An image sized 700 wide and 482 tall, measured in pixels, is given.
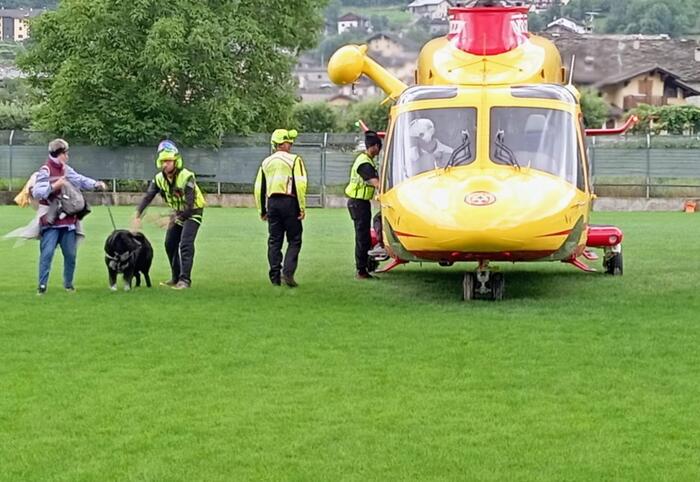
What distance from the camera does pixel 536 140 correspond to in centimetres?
1370

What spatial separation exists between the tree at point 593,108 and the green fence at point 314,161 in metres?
14.8

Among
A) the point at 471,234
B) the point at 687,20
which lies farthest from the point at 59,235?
the point at 687,20

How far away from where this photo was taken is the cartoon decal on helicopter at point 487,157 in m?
12.5

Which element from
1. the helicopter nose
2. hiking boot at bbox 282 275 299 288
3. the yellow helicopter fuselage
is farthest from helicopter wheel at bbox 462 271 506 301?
hiking boot at bbox 282 275 299 288

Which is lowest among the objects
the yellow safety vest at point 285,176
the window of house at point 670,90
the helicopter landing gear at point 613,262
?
the helicopter landing gear at point 613,262

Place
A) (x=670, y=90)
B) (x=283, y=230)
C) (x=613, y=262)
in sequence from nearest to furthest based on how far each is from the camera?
(x=283, y=230) < (x=613, y=262) < (x=670, y=90)

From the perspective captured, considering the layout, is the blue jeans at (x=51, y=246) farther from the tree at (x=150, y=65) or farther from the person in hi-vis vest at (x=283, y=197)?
the tree at (x=150, y=65)

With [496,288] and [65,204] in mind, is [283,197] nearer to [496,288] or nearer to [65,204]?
[65,204]

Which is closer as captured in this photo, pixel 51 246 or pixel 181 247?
pixel 51 246

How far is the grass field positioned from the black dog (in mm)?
298

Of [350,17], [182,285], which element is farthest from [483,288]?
[350,17]

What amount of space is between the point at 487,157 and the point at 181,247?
3.69 meters

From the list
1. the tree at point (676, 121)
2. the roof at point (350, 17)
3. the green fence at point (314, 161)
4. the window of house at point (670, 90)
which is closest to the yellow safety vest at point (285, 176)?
the roof at point (350, 17)

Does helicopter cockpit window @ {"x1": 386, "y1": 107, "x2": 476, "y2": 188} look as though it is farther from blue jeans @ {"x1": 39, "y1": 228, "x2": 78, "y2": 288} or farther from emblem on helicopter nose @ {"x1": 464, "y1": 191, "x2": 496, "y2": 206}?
blue jeans @ {"x1": 39, "y1": 228, "x2": 78, "y2": 288}
